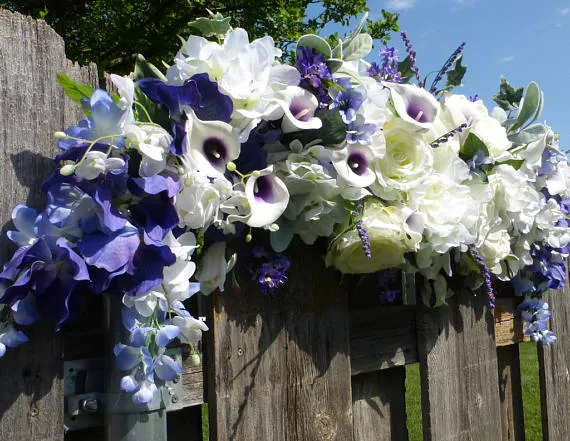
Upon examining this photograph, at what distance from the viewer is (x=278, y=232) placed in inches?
54.9

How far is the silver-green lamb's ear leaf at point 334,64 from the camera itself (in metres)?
1.41

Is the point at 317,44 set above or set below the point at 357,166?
above

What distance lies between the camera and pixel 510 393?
2582mm

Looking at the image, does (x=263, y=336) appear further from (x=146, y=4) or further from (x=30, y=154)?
(x=146, y=4)

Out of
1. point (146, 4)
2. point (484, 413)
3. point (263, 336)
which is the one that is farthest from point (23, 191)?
point (146, 4)

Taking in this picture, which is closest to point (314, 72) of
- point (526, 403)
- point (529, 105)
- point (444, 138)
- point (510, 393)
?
point (444, 138)

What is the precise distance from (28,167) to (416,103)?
0.88 meters

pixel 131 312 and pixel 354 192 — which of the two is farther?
pixel 354 192

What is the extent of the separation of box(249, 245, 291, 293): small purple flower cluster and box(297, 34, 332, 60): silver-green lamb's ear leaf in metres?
0.46

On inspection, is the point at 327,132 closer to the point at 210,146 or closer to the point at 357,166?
the point at 357,166

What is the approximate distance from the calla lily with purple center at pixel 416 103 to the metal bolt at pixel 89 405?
3.04ft

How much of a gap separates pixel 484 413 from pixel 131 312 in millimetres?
1478

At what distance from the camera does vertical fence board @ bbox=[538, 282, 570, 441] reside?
2.64m

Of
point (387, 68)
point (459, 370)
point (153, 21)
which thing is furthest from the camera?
point (153, 21)
